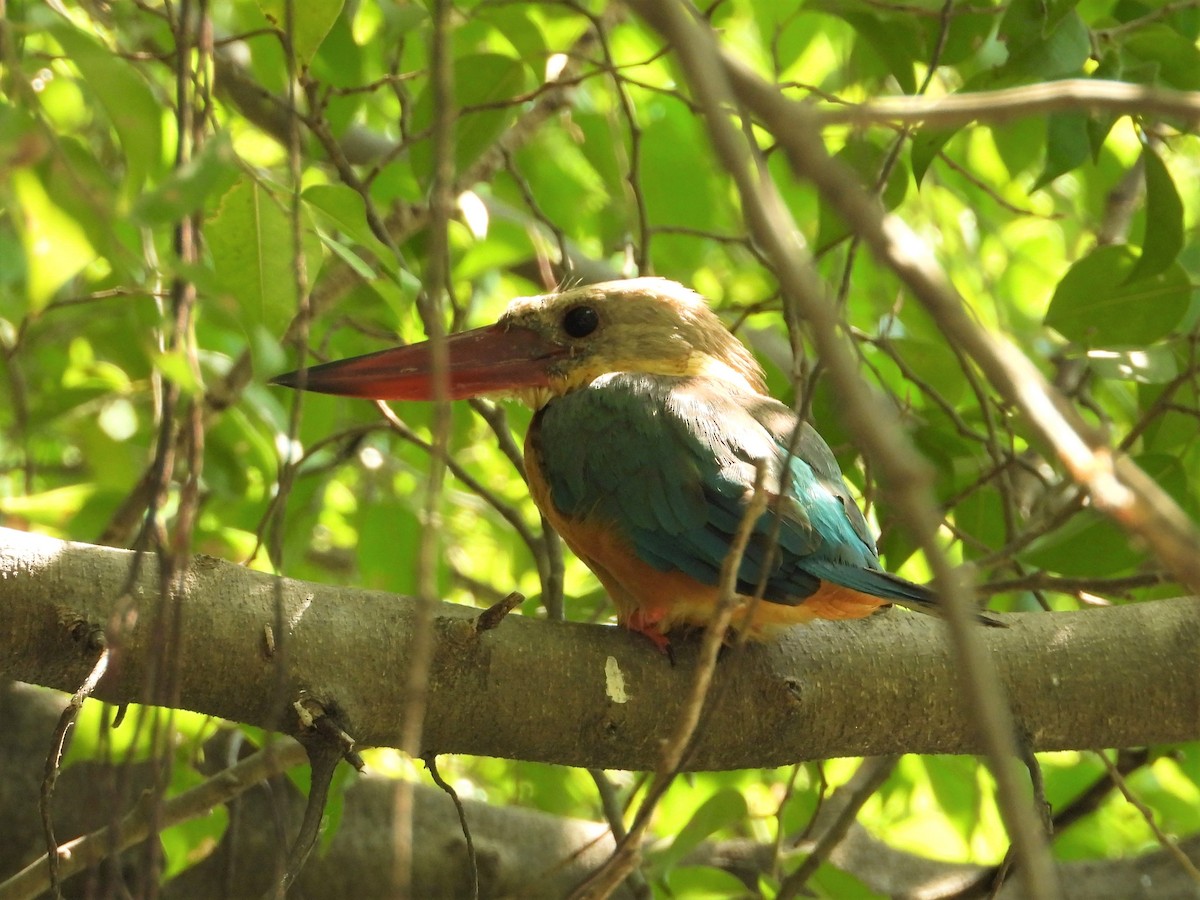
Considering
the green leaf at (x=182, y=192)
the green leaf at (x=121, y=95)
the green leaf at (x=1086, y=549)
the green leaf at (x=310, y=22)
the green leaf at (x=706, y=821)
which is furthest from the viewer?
the green leaf at (x=1086, y=549)

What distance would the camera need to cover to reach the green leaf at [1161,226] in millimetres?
2318

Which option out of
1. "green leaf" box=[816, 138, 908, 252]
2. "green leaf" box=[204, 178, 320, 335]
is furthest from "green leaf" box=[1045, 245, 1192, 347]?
"green leaf" box=[204, 178, 320, 335]

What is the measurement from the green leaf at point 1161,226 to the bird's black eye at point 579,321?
4.03 ft

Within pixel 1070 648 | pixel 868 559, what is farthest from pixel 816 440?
pixel 1070 648

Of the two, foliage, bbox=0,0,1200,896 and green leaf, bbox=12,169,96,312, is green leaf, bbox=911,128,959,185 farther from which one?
green leaf, bbox=12,169,96,312

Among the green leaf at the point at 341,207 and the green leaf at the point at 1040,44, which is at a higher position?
the green leaf at the point at 1040,44

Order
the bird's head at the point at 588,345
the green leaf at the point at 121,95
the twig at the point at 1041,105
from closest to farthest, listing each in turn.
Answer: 1. the twig at the point at 1041,105
2. the green leaf at the point at 121,95
3. the bird's head at the point at 588,345

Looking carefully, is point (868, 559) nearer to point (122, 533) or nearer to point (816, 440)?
point (816, 440)

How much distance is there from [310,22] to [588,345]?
48.7 inches

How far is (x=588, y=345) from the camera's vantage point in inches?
116

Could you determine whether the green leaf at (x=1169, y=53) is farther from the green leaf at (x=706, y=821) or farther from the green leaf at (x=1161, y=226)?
the green leaf at (x=706, y=821)

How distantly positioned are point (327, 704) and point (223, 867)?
55.1 inches

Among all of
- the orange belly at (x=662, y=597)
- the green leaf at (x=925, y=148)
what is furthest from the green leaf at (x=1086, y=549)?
the green leaf at (x=925, y=148)

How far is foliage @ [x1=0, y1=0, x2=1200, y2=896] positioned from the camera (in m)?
1.66
